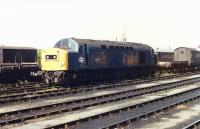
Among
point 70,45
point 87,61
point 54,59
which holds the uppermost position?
point 70,45

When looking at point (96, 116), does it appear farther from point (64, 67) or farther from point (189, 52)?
point (189, 52)

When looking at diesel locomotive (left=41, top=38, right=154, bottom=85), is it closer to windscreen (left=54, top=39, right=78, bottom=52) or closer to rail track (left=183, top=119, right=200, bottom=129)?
windscreen (left=54, top=39, right=78, bottom=52)

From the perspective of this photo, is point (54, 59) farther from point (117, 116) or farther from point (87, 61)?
point (117, 116)

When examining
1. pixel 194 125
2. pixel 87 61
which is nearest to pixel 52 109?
pixel 194 125

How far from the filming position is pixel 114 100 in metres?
19.3

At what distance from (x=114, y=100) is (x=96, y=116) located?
492 cm

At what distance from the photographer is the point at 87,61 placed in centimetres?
2658

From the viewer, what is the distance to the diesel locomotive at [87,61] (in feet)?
81.0

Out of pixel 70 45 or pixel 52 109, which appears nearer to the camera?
pixel 52 109

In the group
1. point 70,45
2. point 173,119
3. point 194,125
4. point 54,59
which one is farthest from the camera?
point 70,45

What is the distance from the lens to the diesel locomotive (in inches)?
973

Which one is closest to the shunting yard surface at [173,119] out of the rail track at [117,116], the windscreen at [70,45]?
the rail track at [117,116]

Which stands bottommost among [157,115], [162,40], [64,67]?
[157,115]

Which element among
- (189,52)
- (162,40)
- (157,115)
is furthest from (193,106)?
(162,40)
